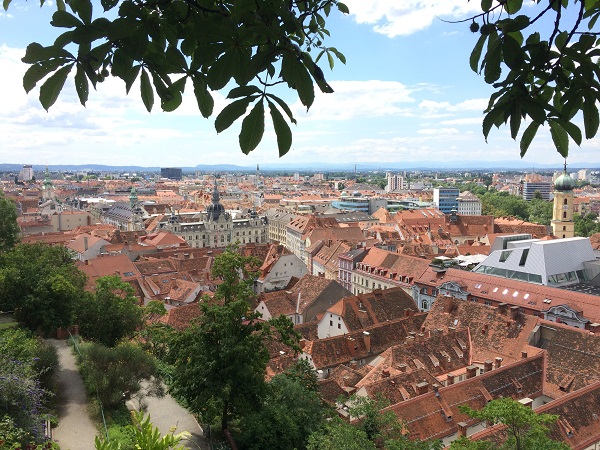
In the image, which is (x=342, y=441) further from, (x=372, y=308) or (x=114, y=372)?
(x=372, y=308)

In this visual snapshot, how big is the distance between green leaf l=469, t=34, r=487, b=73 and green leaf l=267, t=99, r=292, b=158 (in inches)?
59.3

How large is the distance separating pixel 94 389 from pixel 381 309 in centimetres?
2213

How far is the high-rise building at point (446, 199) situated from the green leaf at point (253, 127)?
13056 centimetres

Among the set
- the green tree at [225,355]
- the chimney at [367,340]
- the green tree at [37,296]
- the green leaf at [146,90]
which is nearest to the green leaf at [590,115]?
the green leaf at [146,90]

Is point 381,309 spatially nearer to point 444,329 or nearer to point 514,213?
point 444,329

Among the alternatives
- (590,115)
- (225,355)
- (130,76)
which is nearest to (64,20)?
(130,76)

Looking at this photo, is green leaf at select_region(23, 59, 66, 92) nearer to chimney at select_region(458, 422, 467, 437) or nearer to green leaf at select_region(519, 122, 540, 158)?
green leaf at select_region(519, 122, 540, 158)

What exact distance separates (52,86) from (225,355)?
12852 mm

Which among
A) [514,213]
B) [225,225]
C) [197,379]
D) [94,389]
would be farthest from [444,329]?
[514,213]

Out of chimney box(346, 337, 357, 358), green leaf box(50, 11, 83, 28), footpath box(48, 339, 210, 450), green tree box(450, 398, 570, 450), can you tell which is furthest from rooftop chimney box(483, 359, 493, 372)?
green leaf box(50, 11, 83, 28)

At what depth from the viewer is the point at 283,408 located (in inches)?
588

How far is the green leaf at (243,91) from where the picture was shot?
2.16 meters

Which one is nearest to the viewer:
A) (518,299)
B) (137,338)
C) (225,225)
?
(137,338)

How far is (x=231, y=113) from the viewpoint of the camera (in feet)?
7.19
